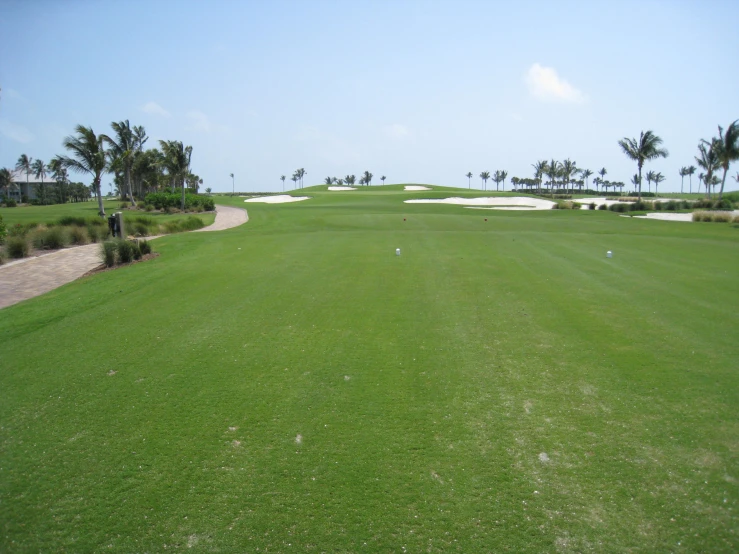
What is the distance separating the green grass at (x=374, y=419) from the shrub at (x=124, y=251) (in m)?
4.70

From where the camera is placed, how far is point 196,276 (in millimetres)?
13234

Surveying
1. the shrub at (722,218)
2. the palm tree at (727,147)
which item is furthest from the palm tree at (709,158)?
the shrub at (722,218)

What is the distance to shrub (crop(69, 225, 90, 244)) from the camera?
69.4 feet

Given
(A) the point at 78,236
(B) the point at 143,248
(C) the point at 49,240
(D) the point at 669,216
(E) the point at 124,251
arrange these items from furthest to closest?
(D) the point at 669,216, (A) the point at 78,236, (C) the point at 49,240, (B) the point at 143,248, (E) the point at 124,251

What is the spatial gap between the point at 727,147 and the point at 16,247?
5874 cm

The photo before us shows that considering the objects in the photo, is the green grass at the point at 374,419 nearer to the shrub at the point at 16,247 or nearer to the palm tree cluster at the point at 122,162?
the shrub at the point at 16,247

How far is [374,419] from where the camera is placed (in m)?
5.59

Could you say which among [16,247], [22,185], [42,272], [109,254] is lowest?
[42,272]

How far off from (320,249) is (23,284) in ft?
31.1

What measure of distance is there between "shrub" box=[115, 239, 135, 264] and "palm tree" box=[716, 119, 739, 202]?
5251cm

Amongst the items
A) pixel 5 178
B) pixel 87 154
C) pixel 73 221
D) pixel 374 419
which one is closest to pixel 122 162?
Answer: pixel 87 154

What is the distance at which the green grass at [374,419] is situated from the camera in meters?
4.04

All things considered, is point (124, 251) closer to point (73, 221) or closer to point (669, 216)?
point (73, 221)

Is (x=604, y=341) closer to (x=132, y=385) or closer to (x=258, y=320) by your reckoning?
(x=258, y=320)
